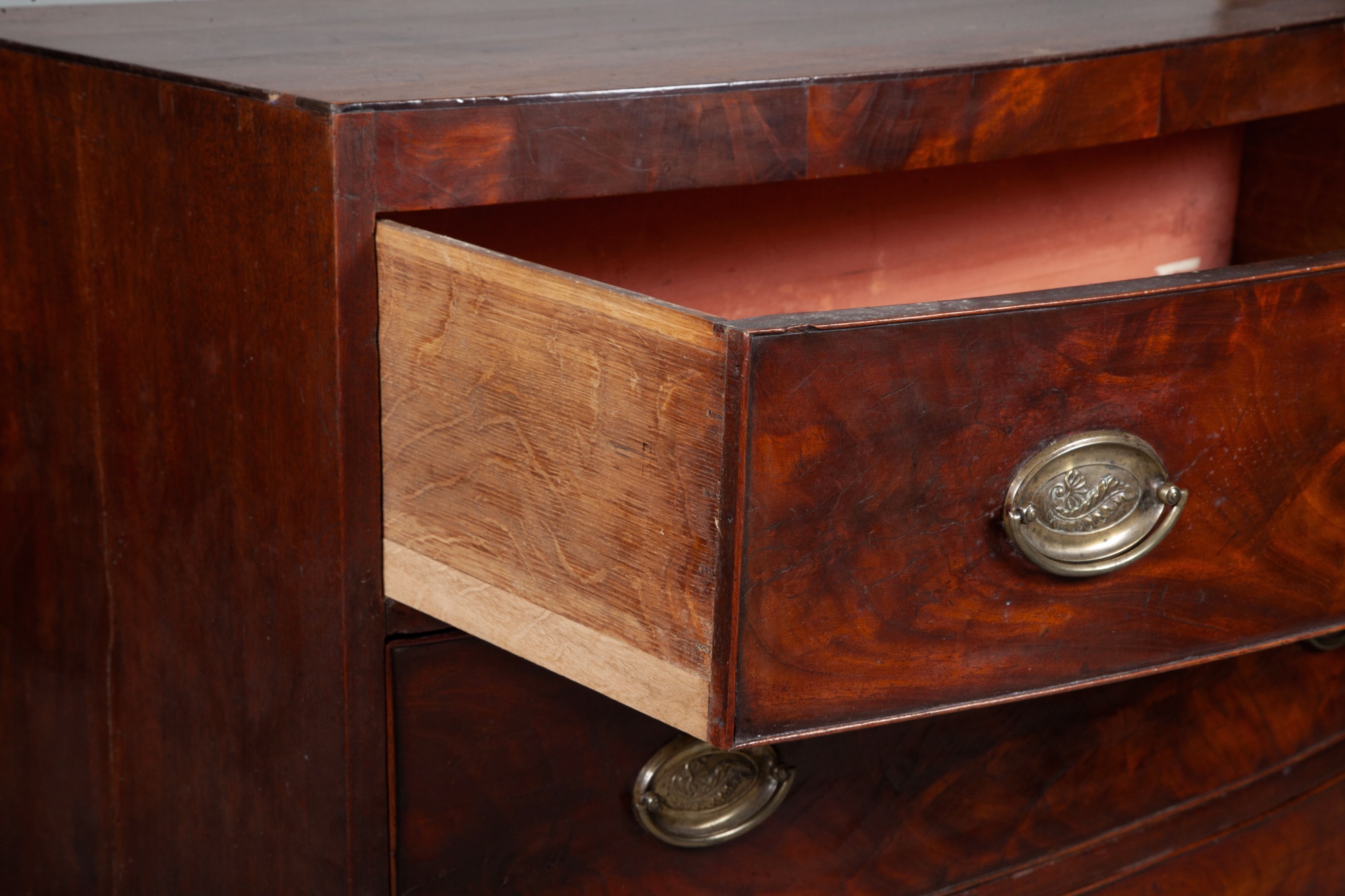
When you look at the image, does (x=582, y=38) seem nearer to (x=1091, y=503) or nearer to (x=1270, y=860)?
(x=1091, y=503)

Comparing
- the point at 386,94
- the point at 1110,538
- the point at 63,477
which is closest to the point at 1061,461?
the point at 1110,538

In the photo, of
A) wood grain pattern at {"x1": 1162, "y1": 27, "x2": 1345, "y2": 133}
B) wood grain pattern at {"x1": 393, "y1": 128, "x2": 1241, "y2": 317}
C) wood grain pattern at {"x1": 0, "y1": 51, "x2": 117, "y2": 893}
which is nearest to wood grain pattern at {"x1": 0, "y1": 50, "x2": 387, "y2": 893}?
wood grain pattern at {"x1": 0, "y1": 51, "x2": 117, "y2": 893}

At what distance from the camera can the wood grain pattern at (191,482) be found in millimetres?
565

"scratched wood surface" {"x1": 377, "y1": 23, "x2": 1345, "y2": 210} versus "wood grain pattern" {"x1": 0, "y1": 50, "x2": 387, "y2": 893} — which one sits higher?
"scratched wood surface" {"x1": 377, "y1": 23, "x2": 1345, "y2": 210}

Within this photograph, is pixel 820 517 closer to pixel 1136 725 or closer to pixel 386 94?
pixel 386 94

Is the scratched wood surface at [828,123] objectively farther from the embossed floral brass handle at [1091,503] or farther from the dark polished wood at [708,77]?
the embossed floral brass handle at [1091,503]

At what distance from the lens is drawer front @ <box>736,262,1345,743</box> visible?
467 millimetres

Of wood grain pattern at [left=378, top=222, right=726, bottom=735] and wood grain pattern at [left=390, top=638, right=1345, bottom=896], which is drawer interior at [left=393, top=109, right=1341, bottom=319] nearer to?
wood grain pattern at [left=378, top=222, right=726, bottom=735]

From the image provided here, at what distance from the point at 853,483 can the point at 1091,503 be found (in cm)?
10

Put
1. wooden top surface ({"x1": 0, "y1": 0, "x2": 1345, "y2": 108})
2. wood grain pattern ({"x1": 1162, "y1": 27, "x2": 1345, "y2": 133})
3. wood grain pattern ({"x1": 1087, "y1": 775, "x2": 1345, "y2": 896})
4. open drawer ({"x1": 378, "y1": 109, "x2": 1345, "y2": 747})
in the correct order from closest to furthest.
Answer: open drawer ({"x1": 378, "y1": 109, "x2": 1345, "y2": 747}) → wooden top surface ({"x1": 0, "y1": 0, "x2": 1345, "y2": 108}) → wood grain pattern ({"x1": 1162, "y1": 27, "x2": 1345, "y2": 133}) → wood grain pattern ({"x1": 1087, "y1": 775, "x2": 1345, "y2": 896})

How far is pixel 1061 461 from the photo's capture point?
1.67 feet

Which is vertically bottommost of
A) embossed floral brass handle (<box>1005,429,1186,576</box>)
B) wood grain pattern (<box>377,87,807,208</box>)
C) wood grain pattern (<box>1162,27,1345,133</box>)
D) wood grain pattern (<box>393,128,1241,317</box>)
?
embossed floral brass handle (<box>1005,429,1186,576</box>)

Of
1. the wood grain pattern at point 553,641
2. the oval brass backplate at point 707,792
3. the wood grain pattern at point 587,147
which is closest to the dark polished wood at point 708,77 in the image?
the wood grain pattern at point 587,147

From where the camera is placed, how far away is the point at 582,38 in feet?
2.40
